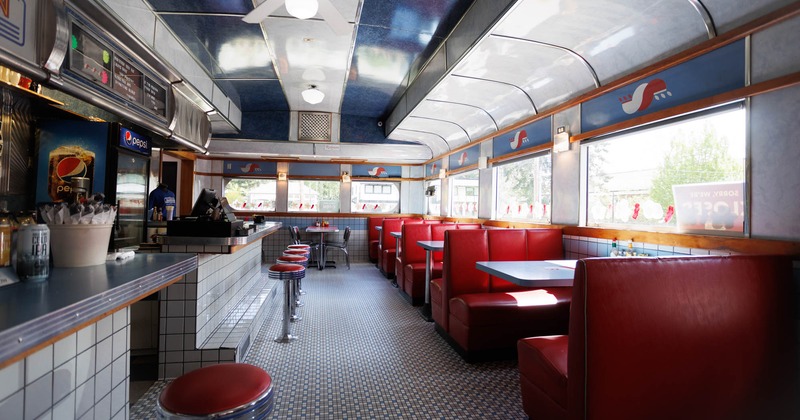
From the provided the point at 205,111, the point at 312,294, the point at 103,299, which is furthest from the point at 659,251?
the point at 205,111

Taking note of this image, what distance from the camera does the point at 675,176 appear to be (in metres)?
3.15

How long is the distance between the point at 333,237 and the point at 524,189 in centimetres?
513

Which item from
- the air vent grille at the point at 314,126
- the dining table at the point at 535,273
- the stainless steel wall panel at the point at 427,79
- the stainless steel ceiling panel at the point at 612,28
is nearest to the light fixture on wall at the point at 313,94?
the stainless steel wall panel at the point at 427,79

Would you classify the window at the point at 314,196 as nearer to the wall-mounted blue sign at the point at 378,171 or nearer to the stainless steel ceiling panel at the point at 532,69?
the wall-mounted blue sign at the point at 378,171

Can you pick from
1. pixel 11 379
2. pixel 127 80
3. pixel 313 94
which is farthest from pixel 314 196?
pixel 11 379

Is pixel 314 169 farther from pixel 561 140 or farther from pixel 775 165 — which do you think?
pixel 775 165

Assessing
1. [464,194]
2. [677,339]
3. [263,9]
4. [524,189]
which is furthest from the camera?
[464,194]

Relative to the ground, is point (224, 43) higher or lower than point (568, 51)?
higher

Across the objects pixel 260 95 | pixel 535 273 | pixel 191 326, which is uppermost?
pixel 260 95

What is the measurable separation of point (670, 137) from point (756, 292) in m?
1.81

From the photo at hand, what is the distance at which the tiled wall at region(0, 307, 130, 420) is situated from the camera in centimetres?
126

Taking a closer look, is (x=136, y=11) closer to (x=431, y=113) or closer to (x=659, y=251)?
(x=431, y=113)

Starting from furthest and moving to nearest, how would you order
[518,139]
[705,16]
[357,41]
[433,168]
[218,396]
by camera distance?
[433,168]
[518,139]
[357,41]
[705,16]
[218,396]

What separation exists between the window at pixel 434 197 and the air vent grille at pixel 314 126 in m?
2.73
